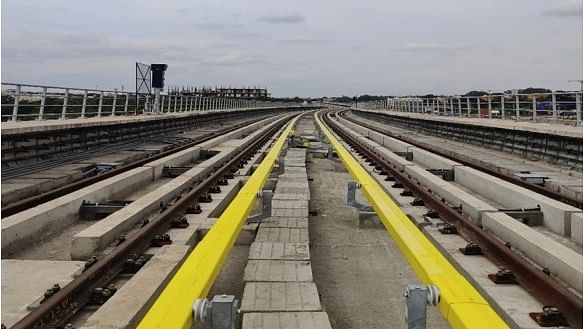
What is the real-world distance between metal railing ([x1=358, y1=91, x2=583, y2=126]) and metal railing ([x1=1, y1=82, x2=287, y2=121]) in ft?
46.5

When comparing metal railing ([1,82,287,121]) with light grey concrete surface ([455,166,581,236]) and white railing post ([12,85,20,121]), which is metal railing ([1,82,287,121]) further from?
light grey concrete surface ([455,166,581,236])

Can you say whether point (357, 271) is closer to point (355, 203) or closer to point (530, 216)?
point (355, 203)

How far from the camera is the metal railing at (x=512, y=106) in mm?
16722

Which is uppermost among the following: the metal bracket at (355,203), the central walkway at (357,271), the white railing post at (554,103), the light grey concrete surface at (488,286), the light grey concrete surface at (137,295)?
the white railing post at (554,103)

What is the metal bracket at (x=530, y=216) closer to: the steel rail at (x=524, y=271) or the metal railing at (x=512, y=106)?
the steel rail at (x=524, y=271)

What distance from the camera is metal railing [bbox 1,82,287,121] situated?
1387 cm

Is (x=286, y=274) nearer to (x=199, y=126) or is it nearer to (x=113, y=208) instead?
(x=113, y=208)

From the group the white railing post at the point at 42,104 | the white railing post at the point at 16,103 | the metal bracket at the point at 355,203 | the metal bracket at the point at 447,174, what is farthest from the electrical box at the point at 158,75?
the metal bracket at the point at 355,203

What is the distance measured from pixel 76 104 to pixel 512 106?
18374 mm

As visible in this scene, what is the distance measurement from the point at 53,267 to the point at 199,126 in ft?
92.0

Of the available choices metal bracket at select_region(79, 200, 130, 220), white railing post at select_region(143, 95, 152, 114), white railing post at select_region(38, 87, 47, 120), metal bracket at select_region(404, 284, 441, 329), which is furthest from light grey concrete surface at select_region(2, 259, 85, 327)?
white railing post at select_region(143, 95, 152, 114)

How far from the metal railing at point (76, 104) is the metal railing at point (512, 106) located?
14177 millimetres

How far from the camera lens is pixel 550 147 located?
1434 cm

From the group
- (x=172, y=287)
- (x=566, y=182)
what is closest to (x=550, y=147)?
(x=566, y=182)
